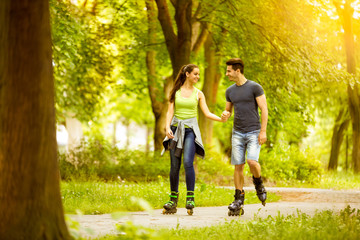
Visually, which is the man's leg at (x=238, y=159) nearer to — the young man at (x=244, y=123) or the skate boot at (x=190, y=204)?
the young man at (x=244, y=123)

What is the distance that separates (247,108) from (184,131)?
1025mm

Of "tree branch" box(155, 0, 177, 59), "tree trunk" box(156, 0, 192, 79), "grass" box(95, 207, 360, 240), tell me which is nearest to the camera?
"grass" box(95, 207, 360, 240)

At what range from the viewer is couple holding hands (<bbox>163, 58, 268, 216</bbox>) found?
8219 millimetres

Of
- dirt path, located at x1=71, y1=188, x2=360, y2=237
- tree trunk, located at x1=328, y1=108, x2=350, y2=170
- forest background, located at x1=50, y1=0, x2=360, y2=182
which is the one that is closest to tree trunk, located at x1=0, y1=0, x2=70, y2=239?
dirt path, located at x1=71, y1=188, x2=360, y2=237

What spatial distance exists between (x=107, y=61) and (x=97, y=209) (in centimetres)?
1284

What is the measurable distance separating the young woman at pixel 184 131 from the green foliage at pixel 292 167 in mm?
10413

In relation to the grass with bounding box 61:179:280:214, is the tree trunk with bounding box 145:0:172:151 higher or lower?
higher

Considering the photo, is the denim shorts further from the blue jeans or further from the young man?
the blue jeans

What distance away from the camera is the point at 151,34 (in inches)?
813

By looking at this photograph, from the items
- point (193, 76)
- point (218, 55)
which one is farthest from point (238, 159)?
point (218, 55)

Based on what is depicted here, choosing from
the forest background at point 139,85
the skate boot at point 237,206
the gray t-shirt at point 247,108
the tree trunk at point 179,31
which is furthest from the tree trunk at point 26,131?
the tree trunk at point 179,31

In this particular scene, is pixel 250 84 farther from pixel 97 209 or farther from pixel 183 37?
pixel 183 37

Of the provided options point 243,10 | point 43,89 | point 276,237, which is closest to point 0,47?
point 43,89

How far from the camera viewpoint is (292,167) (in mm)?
18500
